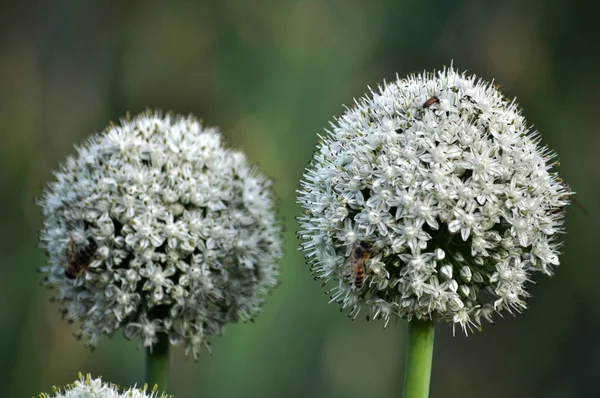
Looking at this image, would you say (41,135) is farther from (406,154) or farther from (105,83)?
(406,154)

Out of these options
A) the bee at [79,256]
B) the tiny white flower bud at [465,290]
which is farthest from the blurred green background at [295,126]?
the tiny white flower bud at [465,290]

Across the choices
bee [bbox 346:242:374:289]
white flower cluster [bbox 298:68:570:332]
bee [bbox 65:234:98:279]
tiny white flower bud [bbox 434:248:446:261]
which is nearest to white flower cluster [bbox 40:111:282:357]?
bee [bbox 65:234:98:279]

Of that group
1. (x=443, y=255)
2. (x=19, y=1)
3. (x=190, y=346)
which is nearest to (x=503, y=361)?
(x=190, y=346)

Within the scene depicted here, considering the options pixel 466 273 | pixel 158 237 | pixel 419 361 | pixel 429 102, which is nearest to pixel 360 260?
pixel 466 273

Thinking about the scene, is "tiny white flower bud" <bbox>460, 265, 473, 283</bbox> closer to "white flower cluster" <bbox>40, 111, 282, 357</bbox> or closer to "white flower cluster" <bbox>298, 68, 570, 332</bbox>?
"white flower cluster" <bbox>298, 68, 570, 332</bbox>

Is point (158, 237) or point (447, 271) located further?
point (158, 237)

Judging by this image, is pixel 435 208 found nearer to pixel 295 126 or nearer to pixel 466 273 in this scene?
pixel 466 273
